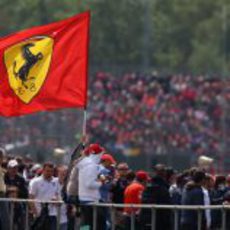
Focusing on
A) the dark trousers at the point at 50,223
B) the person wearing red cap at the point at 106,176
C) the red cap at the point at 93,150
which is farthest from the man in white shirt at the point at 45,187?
the red cap at the point at 93,150

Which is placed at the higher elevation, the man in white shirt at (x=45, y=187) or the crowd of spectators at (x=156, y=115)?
the crowd of spectators at (x=156, y=115)

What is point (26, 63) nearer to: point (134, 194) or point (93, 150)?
point (93, 150)

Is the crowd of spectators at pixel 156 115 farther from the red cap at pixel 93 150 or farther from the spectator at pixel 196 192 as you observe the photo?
the red cap at pixel 93 150

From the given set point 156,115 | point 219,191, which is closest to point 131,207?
point 219,191

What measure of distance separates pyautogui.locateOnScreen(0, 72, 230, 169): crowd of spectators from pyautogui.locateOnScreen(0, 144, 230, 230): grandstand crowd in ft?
50.8

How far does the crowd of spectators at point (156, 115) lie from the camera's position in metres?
49.3

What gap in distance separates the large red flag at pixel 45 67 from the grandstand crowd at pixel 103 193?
763mm

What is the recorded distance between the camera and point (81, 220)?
869 inches

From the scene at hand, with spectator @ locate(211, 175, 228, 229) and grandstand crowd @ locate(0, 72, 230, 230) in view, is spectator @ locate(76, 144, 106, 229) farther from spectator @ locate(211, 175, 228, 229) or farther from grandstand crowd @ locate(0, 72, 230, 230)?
spectator @ locate(211, 175, 228, 229)

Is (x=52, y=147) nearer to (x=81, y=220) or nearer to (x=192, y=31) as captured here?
(x=81, y=220)

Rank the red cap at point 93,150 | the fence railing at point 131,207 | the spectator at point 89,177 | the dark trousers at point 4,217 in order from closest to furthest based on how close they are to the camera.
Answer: the fence railing at point 131,207
the spectator at point 89,177
the red cap at point 93,150
the dark trousers at point 4,217

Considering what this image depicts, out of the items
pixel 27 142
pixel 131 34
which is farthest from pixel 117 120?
pixel 131 34

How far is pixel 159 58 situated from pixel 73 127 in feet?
203

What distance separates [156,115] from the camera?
54000 mm
